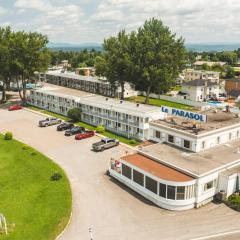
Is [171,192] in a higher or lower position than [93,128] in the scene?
higher

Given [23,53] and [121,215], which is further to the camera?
[23,53]

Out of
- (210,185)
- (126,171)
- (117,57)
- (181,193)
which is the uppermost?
(117,57)

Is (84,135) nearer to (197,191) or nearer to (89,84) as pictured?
(197,191)

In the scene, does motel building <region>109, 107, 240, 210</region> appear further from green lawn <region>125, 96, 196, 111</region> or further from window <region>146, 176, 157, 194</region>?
green lawn <region>125, 96, 196, 111</region>

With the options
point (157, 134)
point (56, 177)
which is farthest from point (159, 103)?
point (56, 177)

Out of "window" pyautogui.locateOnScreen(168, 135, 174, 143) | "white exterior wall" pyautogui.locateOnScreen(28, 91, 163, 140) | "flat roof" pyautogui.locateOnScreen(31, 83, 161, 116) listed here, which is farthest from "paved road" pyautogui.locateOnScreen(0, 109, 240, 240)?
"flat roof" pyautogui.locateOnScreen(31, 83, 161, 116)

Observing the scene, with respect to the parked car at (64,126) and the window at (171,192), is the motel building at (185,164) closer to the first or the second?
the window at (171,192)

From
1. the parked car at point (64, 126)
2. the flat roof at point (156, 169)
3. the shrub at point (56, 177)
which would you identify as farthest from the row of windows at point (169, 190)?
the parked car at point (64, 126)
